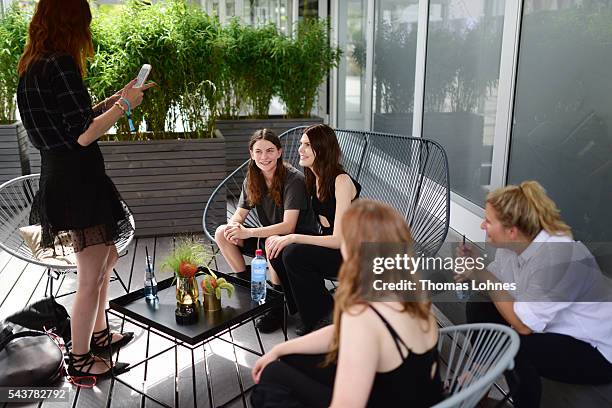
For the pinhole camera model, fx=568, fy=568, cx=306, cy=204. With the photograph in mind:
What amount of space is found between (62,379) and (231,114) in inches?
138

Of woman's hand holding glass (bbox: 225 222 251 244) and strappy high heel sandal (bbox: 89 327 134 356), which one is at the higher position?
woman's hand holding glass (bbox: 225 222 251 244)

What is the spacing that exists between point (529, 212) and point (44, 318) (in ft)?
7.29

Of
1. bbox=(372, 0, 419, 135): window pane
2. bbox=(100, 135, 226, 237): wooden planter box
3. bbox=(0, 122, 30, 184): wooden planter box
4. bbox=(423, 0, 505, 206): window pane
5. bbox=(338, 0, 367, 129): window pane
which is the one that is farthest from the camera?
bbox=(338, 0, 367, 129): window pane

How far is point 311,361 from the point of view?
69.0 inches

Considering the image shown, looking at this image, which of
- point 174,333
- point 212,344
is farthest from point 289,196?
point 174,333

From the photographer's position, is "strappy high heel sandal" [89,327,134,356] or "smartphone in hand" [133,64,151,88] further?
"strappy high heel sandal" [89,327,134,356]

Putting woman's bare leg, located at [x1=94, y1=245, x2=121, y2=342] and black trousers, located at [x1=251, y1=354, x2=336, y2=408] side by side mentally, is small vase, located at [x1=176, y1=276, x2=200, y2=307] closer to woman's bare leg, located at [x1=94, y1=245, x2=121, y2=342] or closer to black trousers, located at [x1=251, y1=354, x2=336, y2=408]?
woman's bare leg, located at [x1=94, y1=245, x2=121, y2=342]

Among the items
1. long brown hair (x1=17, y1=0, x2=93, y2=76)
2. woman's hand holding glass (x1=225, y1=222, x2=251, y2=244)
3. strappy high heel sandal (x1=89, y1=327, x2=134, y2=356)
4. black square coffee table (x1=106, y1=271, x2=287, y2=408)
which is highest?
long brown hair (x1=17, y1=0, x2=93, y2=76)

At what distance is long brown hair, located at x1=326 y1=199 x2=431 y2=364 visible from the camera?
4.65 ft

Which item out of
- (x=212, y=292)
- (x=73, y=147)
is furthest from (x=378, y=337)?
(x=73, y=147)

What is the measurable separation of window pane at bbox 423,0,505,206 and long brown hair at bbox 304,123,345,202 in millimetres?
1435

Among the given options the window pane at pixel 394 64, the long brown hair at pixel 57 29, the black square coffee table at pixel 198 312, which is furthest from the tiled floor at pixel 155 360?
the window pane at pixel 394 64

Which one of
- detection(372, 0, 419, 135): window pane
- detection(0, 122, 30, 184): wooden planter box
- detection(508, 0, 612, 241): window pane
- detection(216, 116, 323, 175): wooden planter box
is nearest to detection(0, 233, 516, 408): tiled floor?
detection(508, 0, 612, 241): window pane

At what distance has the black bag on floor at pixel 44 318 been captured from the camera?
271 centimetres
